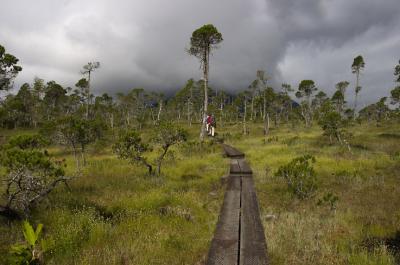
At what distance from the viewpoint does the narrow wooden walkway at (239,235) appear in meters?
3.64

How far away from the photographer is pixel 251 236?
169 inches

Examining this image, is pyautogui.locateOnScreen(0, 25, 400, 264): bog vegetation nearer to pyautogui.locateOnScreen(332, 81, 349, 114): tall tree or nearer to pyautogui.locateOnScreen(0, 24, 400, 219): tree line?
pyautogui.locateOnScreen(0, 24, 400, 219): tree line

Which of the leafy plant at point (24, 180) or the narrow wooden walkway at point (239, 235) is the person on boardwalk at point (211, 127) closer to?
the leafy plant at point (24, 180)

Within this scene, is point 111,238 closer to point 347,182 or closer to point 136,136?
point 136,136

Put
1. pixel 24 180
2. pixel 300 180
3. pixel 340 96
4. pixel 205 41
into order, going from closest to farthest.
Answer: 1. pixel 24 180
2. pixel 300 180
3. pixel 205 41
4. pixel 340 96

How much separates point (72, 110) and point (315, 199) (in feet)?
261

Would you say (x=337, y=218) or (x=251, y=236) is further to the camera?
(x=337, y=218)

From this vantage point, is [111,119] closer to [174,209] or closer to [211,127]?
[211,127]

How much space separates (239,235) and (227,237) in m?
0.21

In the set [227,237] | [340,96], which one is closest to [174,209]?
[227,237]

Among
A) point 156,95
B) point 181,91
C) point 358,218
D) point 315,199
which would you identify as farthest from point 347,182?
point 156,95

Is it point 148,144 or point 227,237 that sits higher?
point 148,144

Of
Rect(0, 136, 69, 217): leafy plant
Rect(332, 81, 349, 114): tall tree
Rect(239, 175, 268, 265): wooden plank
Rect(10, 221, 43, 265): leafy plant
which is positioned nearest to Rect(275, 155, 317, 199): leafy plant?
Rect(239, 175, 268, 265): wooden plank

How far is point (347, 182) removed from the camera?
10.5 metres
